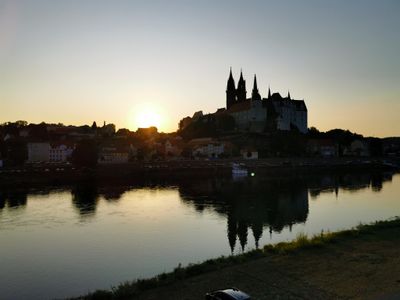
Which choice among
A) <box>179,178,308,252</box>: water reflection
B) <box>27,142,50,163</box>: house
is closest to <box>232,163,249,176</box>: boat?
<box>179,178,308,252</box>: water reflection

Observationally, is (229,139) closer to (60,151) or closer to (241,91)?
(241,91)

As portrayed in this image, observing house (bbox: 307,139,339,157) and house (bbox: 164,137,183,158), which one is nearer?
house (bbox: 164,137,183,158)

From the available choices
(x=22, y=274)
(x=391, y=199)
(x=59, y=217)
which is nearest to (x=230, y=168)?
(x=391, y=199)

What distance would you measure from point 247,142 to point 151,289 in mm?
104701

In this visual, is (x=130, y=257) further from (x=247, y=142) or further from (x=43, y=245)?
(x=247, y=142)

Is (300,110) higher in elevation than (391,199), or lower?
higher

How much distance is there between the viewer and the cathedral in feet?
415

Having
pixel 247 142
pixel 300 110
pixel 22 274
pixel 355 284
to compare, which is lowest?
pixel 22 274

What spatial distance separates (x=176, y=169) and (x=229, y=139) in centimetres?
3825

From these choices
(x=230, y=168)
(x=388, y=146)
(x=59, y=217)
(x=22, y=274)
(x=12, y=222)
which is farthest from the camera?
(x=388, y=146)

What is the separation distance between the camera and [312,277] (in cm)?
1548

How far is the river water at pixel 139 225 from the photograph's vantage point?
20656 mm

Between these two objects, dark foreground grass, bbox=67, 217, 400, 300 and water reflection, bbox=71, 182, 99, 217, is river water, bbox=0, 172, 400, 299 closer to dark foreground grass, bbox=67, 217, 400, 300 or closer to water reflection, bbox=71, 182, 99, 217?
water reflection, bbox=71, 182, 99, 217

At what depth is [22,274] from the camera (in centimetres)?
2047
